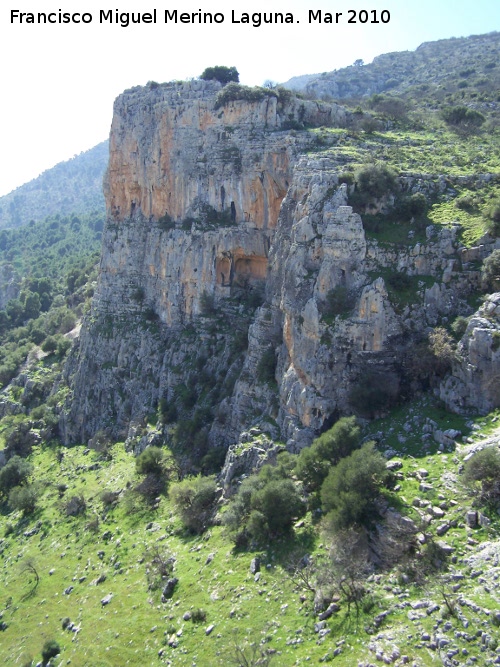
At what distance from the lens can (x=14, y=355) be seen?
7144cm

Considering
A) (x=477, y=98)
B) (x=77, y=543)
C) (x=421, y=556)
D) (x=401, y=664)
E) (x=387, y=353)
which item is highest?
(x=477, y=98)

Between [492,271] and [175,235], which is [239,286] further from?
[492,271]

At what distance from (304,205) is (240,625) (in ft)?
70.8

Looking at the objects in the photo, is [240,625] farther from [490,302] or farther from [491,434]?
[490,302]

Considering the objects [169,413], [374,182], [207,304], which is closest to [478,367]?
[374,182]

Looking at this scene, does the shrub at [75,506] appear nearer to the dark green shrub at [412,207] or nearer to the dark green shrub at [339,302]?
the dark green shrub at [339,302]

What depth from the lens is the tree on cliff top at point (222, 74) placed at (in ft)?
172

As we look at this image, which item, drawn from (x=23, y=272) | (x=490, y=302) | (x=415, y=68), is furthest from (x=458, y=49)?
(x=490, y=302)

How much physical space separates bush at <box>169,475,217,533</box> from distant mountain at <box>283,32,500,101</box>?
6863 centimetres

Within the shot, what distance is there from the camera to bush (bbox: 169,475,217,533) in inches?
1175

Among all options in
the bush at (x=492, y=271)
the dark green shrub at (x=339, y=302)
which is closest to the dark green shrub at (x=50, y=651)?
the dark green shrub at (x=339, y=302)

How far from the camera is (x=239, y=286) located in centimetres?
4388

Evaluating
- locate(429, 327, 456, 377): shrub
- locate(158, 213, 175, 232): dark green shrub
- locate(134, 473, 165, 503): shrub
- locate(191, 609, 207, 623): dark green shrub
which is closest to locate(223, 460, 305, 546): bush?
locate(191, 609, 207, 623): dark green shrub

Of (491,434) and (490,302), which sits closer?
(491,434)
